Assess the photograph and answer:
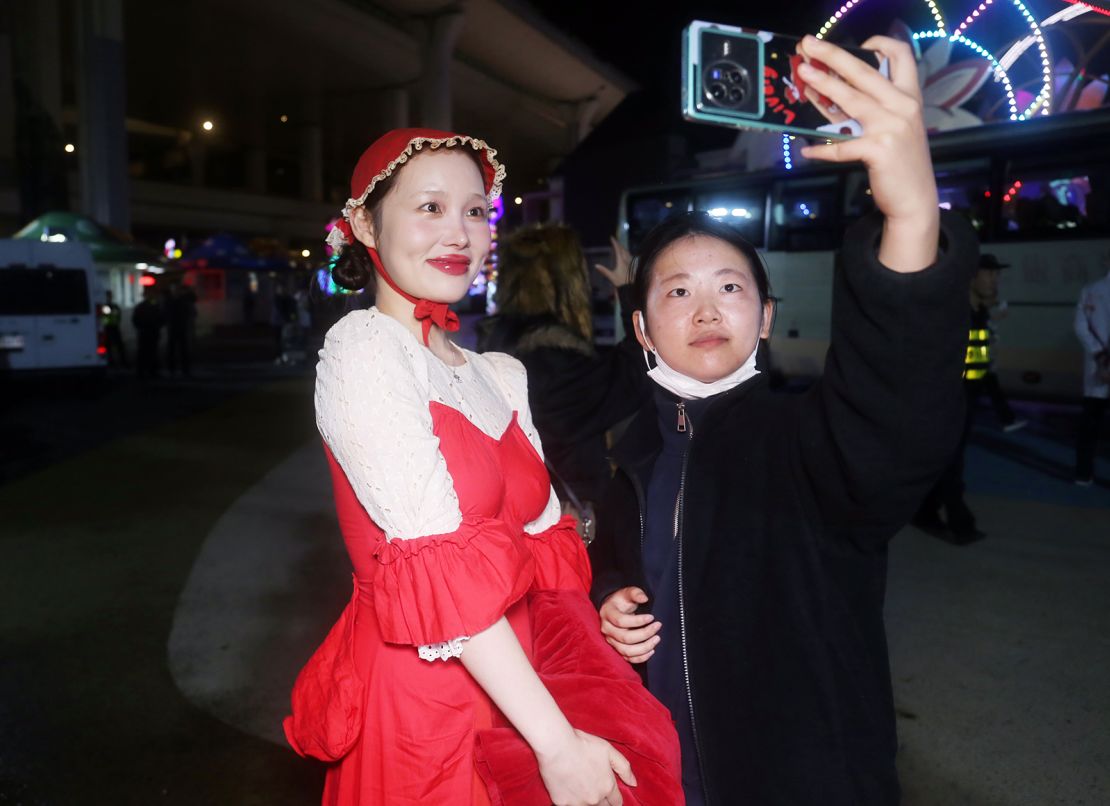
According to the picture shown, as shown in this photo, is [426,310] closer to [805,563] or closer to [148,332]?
[805,563]

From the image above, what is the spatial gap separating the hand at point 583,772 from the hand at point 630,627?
0.23m

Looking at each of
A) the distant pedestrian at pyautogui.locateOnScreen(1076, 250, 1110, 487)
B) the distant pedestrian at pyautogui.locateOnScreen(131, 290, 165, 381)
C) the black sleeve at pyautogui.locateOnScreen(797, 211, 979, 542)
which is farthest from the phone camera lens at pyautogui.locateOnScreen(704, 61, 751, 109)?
the distant pedestrian at pyautogui.locateOnScreen(131, 290, 165, 381)

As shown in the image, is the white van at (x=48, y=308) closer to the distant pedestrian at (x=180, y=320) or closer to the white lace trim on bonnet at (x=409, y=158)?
the distant pedestrian at (x=180, y=320)

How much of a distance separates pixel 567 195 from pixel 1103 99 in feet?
54.3

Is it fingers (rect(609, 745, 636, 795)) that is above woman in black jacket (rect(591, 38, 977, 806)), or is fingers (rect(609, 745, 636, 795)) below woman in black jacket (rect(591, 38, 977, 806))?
below

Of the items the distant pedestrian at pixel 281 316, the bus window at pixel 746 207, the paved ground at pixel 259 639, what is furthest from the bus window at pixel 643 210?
the distant pedestrian at pixel 281 316

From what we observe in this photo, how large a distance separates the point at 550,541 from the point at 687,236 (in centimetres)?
70

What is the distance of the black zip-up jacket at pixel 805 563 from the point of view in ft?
3.59

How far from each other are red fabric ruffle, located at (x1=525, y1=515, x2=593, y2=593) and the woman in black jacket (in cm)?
4

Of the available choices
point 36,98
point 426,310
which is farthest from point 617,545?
point 36,98

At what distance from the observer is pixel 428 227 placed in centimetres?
157

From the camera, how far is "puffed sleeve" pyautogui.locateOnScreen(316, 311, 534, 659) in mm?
1312

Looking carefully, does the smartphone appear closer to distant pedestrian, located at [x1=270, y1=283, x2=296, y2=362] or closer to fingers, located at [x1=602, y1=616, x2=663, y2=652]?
fingers, located at [x1=602, y1=616, x2=663, y2=652]

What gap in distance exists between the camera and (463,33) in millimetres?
27688
